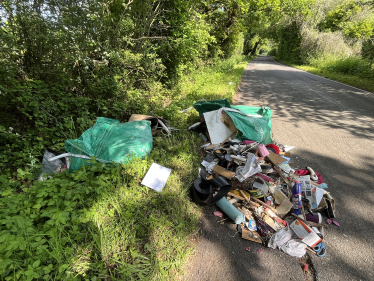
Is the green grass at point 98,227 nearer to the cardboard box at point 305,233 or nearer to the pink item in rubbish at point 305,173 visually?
the cardboard box at point 305,233

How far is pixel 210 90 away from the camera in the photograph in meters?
6.03

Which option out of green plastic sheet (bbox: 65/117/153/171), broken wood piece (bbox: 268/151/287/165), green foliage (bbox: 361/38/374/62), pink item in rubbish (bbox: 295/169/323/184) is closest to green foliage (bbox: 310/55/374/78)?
green foliage (bbox: 361/38/374/62)

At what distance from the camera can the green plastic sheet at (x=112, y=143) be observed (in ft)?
7.69

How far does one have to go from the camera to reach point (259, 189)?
2342 millimetres

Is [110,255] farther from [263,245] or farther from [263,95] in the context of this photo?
[263,95]

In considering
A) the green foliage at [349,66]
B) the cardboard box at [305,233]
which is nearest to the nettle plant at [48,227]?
the cardboard box at [305,233]

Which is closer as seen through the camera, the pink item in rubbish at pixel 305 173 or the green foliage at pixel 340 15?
the pink item in rubbish at pixel 305 173

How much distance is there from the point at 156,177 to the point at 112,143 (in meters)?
0.85

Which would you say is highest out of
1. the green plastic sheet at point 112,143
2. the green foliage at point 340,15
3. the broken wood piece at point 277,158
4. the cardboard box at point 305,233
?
the green foliage at point 340,15

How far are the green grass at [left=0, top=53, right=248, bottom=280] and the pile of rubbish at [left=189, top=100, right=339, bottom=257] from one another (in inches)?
17.7

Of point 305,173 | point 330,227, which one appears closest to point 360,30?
point 305,173

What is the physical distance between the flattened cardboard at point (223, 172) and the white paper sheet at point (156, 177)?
2.38ft

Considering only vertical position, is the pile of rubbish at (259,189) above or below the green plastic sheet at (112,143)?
below

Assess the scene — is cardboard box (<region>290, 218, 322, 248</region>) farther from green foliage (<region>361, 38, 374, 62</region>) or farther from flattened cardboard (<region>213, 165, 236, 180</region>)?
green foliage (<region>361, 38, 374, 62</region>)
